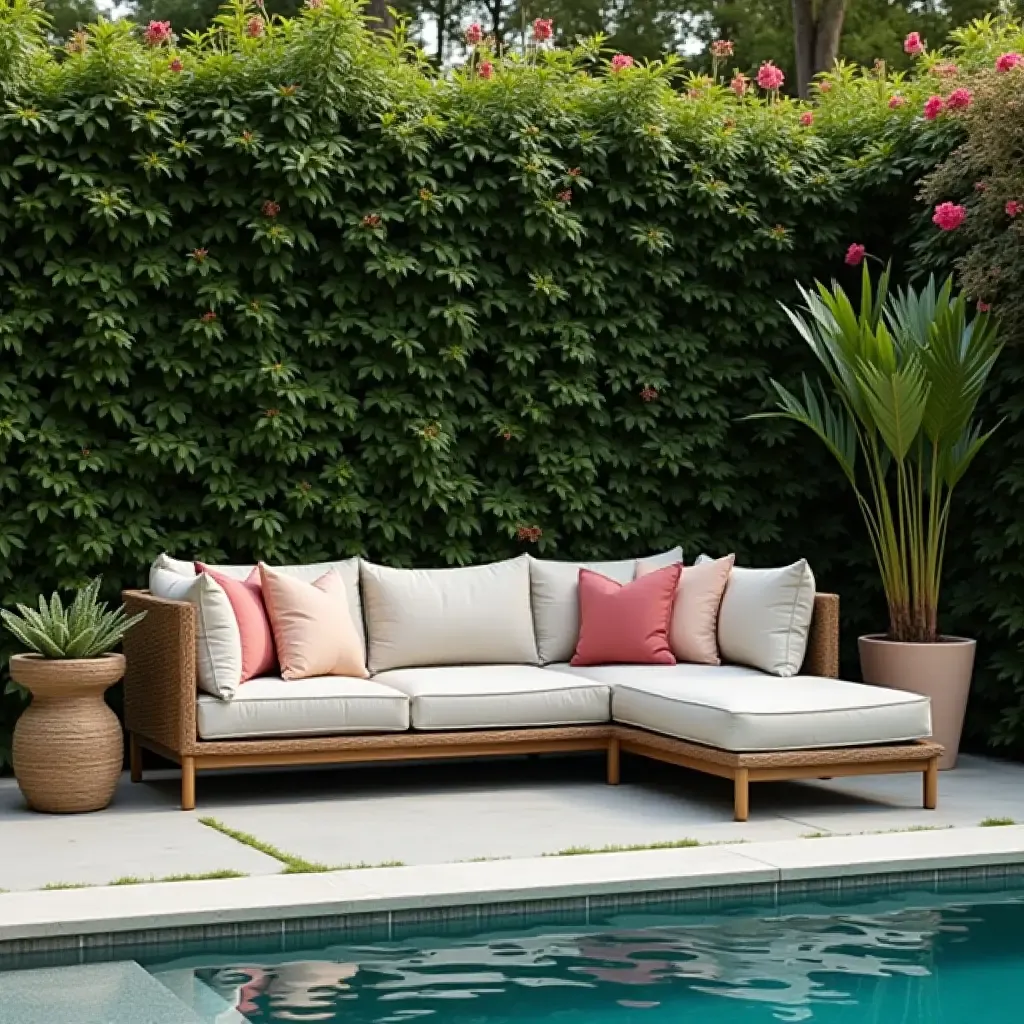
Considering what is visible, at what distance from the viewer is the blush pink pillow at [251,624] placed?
254 inches

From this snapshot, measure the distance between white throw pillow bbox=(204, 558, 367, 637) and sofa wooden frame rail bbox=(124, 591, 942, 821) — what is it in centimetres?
38

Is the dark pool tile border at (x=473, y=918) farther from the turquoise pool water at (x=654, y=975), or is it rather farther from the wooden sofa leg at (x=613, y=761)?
the wooden sofa leg at (x=613, y=761)

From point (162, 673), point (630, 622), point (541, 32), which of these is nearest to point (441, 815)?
point (162, 673)

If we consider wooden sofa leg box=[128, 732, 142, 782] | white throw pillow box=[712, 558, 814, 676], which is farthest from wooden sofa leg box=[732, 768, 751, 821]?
wooden sofa leg box=[128, 732, 142, 782]

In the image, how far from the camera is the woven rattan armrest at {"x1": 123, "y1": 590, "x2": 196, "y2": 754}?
612 cm

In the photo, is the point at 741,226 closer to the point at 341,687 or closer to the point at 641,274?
the point at 641,274

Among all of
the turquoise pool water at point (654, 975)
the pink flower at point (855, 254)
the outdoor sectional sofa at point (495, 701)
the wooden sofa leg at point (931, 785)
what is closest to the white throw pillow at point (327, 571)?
the outdoor sectional sofa at point (495, 701)

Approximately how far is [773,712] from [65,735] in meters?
2.46

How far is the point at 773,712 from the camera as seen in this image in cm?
600

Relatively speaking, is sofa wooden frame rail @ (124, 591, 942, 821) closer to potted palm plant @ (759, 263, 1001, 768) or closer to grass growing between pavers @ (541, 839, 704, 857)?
grass growing between pavers @ (541, 839, 704, 857)

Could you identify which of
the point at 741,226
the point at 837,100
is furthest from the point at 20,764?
the point at 837,100

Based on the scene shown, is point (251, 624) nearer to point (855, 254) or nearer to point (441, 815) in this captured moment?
point (441, 815)

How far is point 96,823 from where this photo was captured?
593cm

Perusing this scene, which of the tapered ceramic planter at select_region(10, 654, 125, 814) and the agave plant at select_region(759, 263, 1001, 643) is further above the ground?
the agave plant at select_region(759, 263, 1001, 643)
